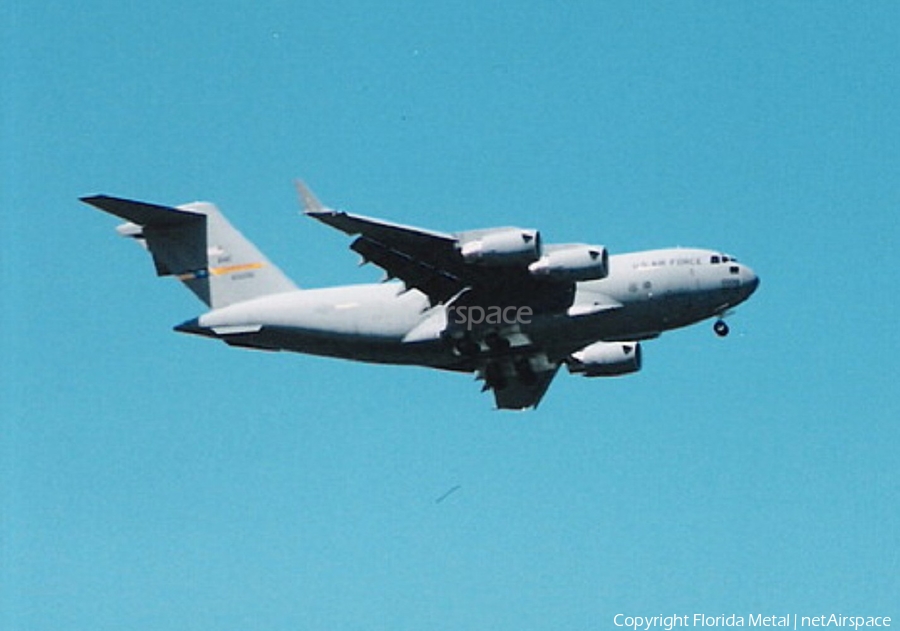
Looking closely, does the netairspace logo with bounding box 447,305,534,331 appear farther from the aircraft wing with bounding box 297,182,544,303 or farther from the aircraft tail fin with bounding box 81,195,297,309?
the aircraft tail fin with bounding box 81,195,297,309

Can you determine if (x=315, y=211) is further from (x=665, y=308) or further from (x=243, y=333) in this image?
(x=665, y=308)

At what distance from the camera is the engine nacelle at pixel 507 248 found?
88.9 feet

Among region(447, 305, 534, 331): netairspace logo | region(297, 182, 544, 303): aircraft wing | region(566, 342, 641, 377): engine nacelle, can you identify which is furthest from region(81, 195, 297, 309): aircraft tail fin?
region(566, 342, 641, 377): engine nacelle

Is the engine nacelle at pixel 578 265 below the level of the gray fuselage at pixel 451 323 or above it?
above

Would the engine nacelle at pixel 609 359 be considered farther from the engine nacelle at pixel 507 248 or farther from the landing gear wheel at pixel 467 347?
the engine nacelle at pixel 507 248

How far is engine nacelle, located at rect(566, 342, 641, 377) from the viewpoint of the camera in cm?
3120

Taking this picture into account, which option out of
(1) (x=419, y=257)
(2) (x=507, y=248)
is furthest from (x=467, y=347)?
(2) (x=507, y=248)

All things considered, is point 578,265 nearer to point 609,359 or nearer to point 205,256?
point 609,359

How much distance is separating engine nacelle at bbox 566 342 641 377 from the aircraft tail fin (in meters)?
5.53

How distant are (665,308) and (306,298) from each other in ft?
20.6

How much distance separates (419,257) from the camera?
28.0m

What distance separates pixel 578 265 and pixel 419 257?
269cm

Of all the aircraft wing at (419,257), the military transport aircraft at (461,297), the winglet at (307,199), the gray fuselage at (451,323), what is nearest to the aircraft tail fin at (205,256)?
the military transport aircraft at (461,297)

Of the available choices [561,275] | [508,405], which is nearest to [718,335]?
[561,275]
